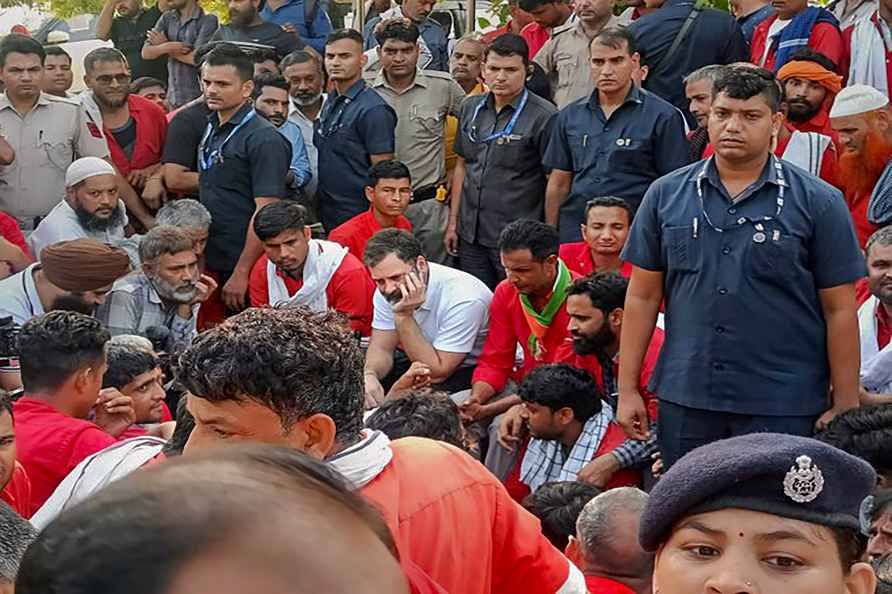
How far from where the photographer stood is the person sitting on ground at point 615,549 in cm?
366

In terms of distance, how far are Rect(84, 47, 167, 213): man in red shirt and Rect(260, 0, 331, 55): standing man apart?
2.17 meters

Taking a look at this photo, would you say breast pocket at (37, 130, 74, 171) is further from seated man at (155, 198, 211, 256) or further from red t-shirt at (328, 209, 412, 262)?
red t-shirt at (328, 209, 412, 262)

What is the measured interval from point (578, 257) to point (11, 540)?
182 inches

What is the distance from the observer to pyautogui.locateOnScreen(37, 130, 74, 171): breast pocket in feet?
25.6

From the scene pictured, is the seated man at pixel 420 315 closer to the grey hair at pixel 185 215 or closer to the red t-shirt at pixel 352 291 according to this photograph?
the red t-shirt at pixel 352 291

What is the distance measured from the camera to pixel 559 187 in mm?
7137

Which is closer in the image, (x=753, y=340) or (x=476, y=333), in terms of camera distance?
(x=753, y=340)

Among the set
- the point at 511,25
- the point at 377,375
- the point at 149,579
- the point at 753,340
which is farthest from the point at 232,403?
the point at 511,25

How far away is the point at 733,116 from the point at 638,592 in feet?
5.71

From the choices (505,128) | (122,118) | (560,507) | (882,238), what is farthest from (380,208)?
(560,507)

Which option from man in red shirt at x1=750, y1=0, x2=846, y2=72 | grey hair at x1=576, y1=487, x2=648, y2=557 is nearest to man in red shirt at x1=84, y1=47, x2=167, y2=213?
man in red shirt at x1=750, y1=0, x2=846, y2=72

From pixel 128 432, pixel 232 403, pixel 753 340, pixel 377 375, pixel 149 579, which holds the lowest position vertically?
pixel 377 375

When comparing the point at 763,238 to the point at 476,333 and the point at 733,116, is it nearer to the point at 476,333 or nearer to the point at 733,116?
the point at 733,116

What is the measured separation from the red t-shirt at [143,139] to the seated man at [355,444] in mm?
6148
